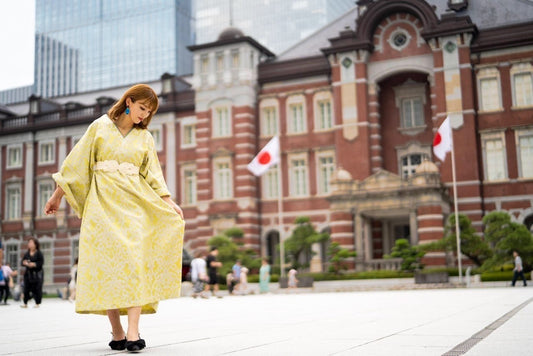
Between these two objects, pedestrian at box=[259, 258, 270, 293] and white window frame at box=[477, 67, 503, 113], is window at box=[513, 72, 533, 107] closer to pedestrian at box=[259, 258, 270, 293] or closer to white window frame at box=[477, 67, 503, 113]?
white window frame at box=[477, 67, 503, 113]

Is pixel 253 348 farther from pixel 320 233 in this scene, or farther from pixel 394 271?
pixel 320 233

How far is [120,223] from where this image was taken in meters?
5.59

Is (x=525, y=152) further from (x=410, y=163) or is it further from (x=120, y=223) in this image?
(x=120, y=223)

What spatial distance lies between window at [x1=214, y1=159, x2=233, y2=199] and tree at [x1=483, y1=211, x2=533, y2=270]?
1372 centimetres

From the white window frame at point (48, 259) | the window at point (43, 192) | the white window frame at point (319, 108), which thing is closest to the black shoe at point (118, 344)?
the white window frame at point (319, 108)

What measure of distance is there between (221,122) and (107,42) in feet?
225

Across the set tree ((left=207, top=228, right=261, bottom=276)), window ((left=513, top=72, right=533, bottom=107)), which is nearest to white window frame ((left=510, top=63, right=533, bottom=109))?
window ((left=513, top=72, right=533, bottom=107))

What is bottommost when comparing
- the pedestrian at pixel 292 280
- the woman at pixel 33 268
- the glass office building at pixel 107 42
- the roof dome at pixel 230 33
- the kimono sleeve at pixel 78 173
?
the pedestrian at pixel 292 280

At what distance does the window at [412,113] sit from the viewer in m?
33.0

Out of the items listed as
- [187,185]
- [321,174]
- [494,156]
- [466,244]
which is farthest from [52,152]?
[466,244]

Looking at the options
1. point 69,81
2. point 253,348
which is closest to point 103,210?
point 253,348

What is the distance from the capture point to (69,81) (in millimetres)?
100062

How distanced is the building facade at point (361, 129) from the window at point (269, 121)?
5 cm

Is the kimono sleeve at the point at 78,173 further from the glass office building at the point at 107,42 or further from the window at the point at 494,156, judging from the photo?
the glass office building at the point at 107,42
